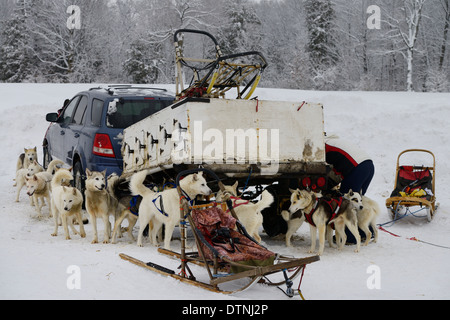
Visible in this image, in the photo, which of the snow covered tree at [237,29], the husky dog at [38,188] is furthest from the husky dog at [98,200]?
the snow covered tree at [237,29]

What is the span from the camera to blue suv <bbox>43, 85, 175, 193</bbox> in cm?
750

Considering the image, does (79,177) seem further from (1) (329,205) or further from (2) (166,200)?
(1) (329,205)

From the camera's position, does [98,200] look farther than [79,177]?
No

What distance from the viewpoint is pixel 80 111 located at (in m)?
8.45

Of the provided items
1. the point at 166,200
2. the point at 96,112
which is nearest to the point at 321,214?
the point at 166,200

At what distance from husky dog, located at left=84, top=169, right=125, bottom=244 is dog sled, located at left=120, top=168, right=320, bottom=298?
1.43 meters

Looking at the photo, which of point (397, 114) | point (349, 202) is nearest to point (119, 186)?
point (349, 202)

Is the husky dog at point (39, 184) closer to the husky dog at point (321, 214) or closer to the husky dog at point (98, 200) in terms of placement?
the husky dog at point (98, 200)

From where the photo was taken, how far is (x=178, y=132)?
18.5ft

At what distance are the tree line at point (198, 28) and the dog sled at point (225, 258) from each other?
2556 centimetres

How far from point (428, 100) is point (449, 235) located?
375 inches

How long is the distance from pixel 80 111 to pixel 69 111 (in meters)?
0.66

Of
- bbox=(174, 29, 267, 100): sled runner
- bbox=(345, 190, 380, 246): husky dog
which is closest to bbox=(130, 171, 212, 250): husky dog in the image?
bbox=(174, 29, 267, 100): sled runner
